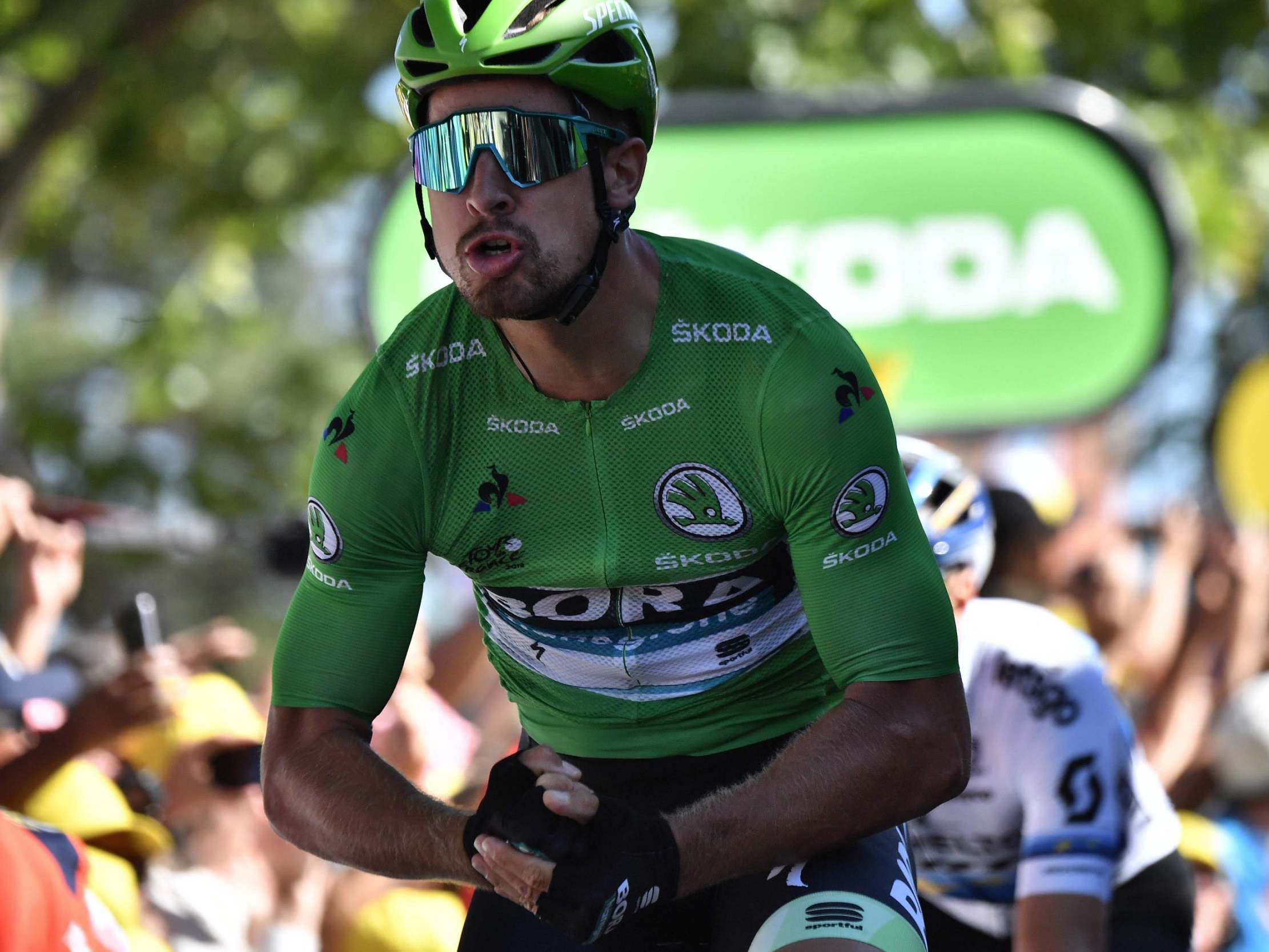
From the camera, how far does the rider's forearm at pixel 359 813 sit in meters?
2.59

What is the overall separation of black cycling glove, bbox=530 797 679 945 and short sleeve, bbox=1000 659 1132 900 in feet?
4.72

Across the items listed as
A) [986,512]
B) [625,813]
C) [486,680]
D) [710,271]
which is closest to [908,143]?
[486,680]

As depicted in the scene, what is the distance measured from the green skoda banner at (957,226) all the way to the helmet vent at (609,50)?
4280 millimetres

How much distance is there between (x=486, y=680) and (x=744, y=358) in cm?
474

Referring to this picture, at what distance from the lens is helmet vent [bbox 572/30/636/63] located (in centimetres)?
283

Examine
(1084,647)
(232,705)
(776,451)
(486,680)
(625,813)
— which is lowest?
(486,680)

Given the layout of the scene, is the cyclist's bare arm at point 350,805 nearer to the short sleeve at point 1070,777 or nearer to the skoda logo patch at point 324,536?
the skoda logo patch at point 324,536

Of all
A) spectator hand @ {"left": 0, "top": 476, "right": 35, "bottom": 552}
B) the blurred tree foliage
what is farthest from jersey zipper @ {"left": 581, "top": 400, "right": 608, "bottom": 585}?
the blurred tree foliage

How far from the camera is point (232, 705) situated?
211 inches

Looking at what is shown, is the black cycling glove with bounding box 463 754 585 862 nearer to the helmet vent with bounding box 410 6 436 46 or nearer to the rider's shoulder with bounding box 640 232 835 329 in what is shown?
the rider's shoulder with bounding box 640 232 835 329

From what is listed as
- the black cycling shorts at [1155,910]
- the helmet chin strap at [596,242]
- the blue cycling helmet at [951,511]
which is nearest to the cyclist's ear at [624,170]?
the helmet chin strap at [596,242]

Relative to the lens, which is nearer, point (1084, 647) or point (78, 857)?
point (78, 857)

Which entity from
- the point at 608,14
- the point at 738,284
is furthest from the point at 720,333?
the point at 608,14

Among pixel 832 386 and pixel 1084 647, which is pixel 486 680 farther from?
pixel 832 386
